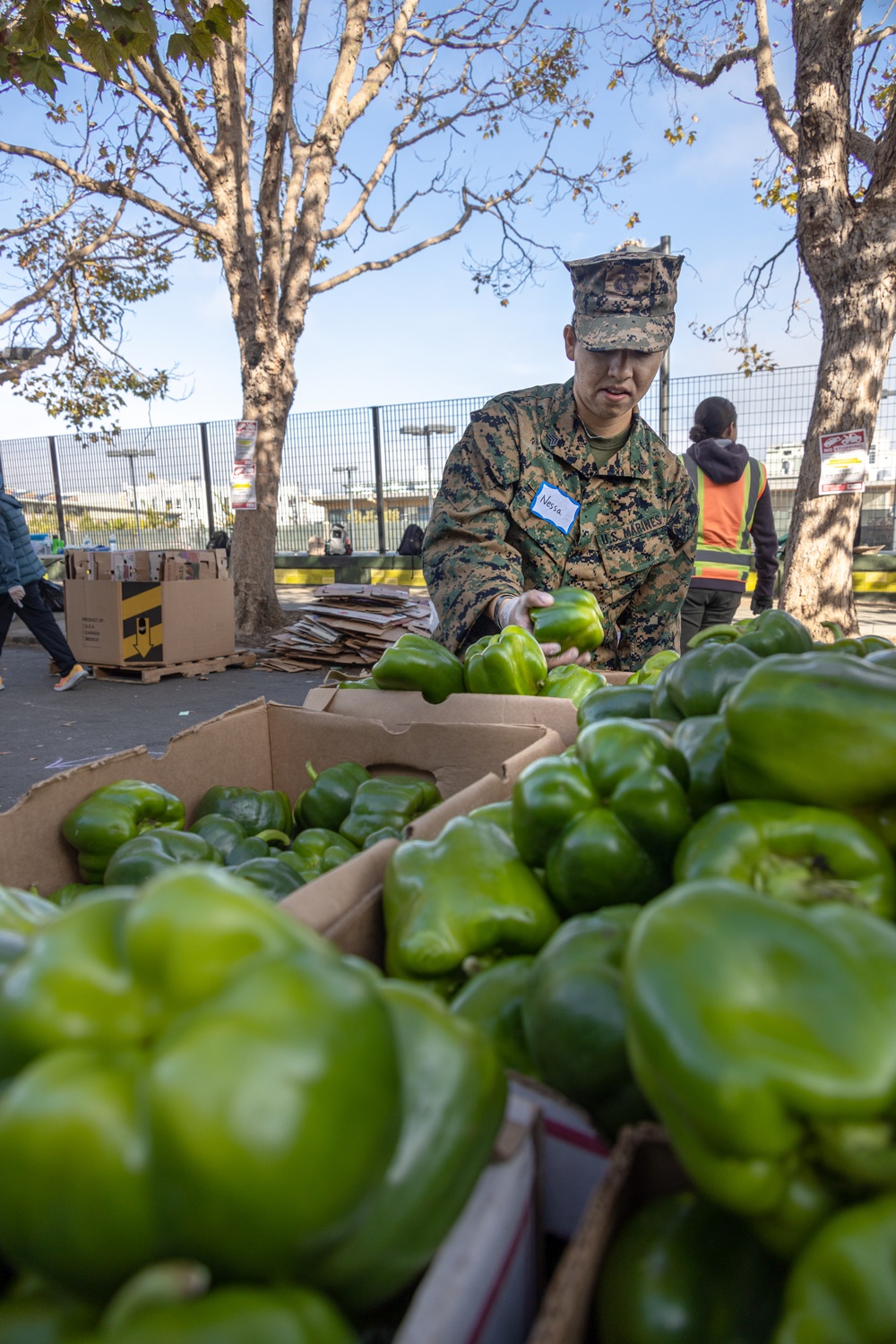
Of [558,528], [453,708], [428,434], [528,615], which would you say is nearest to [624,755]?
[453,708]

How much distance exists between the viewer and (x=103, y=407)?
16109 millimetres

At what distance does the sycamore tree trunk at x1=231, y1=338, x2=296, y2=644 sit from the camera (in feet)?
33.7

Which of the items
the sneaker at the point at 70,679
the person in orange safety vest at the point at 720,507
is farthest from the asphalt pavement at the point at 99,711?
the person in orange safety vest at the point at 720,507

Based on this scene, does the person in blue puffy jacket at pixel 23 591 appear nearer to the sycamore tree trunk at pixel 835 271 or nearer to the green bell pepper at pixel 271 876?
the sycamore tree trunk at pixel 835 271

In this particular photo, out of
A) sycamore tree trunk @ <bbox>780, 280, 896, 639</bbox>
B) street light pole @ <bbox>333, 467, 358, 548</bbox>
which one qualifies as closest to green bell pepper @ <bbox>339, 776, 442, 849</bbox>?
sycamore tree trunk @ <bbox>780, 280, 896, 639</bbox>

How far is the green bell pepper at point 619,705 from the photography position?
1834 millimetres

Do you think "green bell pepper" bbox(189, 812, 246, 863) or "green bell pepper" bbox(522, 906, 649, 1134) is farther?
"green bell pepper" bbox(189, 812, 246, 863)

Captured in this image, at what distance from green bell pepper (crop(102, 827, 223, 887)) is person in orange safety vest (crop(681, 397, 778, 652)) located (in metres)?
4.66

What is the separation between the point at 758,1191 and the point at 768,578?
7.02m

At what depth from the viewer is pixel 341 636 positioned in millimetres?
9656

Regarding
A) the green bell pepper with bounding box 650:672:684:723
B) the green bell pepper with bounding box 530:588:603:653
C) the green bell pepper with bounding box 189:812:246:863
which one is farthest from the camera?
the green bell pepper with bounding box 530:588:603:653

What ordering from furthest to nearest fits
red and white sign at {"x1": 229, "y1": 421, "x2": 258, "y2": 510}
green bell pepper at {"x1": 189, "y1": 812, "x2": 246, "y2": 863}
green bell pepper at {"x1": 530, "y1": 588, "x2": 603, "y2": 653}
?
red and white sign at {"x1": 229, "y1": 421, "x2": 258, "y2": 510} < green bell pepper at {"x1": 530, "y1": 588, "x2": 603, "y2": 653} < green bell pepper at {"x1": 189, "y1": 812, "x2": 246, "y2": 863}

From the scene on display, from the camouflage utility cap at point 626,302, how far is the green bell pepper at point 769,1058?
2834mm

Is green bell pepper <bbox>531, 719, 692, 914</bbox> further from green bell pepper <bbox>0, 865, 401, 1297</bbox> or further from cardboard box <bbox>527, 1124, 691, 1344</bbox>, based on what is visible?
green bell pepper <bbox>0, 865, 401, 1297</bbox>
